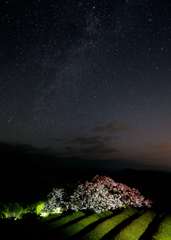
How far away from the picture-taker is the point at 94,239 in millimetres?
11898

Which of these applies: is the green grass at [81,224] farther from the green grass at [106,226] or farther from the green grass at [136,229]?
the green grass at [136,229]

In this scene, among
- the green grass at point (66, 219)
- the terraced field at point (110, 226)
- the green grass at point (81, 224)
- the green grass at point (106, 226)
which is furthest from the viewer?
the green grass at point (66, 219)

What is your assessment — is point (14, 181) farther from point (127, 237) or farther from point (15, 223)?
point (127, 237)

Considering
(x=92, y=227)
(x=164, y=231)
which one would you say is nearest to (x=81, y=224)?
(x=92, y=227)

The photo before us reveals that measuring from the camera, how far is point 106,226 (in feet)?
46.5

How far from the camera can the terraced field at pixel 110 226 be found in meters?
12.5

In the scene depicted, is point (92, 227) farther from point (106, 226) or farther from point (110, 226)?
point (110, 226)

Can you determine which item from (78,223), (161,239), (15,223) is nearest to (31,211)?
(15,223)

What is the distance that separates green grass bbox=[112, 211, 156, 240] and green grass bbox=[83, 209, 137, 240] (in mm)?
706

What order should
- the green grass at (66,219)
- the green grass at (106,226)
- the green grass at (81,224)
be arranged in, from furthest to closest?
the green grass at (66,219)
the green grass at (81,224)
the green grass at (106,226)

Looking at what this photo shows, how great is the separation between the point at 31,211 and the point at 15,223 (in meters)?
2.53

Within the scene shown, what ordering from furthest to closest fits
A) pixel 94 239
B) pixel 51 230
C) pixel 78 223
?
pixel 78 223, pixel 51 230, pixel 94 239

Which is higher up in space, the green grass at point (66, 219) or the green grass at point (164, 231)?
the green grass at point (66, 219)

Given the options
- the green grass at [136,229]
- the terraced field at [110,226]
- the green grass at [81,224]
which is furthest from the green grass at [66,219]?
the green grass at [136,229]
